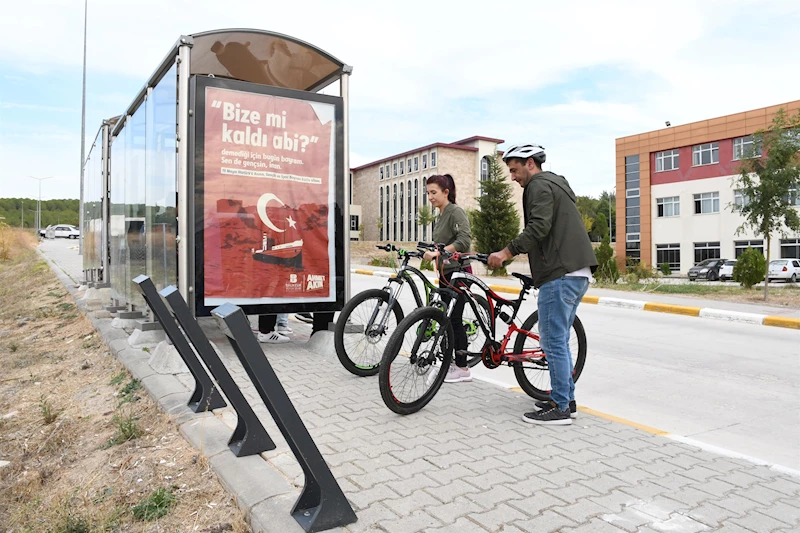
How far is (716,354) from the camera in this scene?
8219 millimetres

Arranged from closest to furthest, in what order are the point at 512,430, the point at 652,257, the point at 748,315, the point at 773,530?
the point at 773,530, the point at 512,430, the point at 748,315, the point at 652,257

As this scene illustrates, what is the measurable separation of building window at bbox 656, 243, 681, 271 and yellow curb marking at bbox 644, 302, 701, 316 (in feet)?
125

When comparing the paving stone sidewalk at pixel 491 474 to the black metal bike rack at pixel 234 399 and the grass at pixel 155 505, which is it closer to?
the black metal bike rack at pixel 234 399

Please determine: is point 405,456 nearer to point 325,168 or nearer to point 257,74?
point 325,168

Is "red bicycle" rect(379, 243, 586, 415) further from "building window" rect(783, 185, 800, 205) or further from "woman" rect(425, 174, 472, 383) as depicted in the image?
"building window" rect(783, 185, 800, 205)

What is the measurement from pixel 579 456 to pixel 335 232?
13.3 ft

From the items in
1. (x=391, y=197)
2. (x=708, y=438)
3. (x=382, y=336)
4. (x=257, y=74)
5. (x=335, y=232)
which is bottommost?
(x=708, y=438)

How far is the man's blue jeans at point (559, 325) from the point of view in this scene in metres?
4.52

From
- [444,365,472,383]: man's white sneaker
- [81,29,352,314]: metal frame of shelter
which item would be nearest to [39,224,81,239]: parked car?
[81,29,352,314]: metal frame of shelter

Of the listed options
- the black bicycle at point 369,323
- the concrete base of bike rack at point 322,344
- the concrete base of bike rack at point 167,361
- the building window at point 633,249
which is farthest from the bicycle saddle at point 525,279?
the building window at point 633,249

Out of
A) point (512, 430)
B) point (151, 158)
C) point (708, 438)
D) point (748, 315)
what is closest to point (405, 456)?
point (512, 430)

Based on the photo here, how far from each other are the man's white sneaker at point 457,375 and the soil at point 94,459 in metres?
2.43

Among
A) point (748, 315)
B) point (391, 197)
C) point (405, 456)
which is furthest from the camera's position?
point (391, 197)

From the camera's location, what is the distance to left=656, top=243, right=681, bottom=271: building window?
49656 mm
